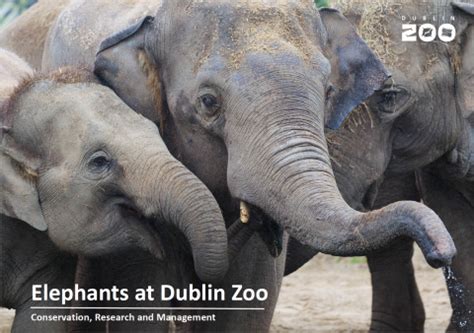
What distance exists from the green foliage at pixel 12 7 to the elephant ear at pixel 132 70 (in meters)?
5.28

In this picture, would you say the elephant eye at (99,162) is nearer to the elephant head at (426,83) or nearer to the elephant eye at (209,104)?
the elephant eye at (209,104)

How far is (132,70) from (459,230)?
1947 mm

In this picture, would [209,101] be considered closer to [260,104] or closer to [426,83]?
[260,104]

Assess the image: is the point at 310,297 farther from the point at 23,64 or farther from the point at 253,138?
the point at 253,138

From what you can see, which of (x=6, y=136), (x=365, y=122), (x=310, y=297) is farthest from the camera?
(x=310, y=297)

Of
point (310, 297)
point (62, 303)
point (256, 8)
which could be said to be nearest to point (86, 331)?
point (62, 303)

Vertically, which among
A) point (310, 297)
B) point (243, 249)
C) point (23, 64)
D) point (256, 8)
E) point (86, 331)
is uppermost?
point (256, 8)

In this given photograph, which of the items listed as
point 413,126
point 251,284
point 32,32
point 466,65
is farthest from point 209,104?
point 32,32

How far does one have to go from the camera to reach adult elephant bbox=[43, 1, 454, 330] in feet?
22.7

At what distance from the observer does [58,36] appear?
27.7 feet

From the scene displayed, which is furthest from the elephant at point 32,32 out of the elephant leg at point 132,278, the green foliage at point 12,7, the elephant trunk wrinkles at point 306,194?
the green foliage at point 12,7

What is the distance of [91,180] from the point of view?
743cm

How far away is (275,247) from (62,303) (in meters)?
0.93

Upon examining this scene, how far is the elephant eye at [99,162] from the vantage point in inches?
292
